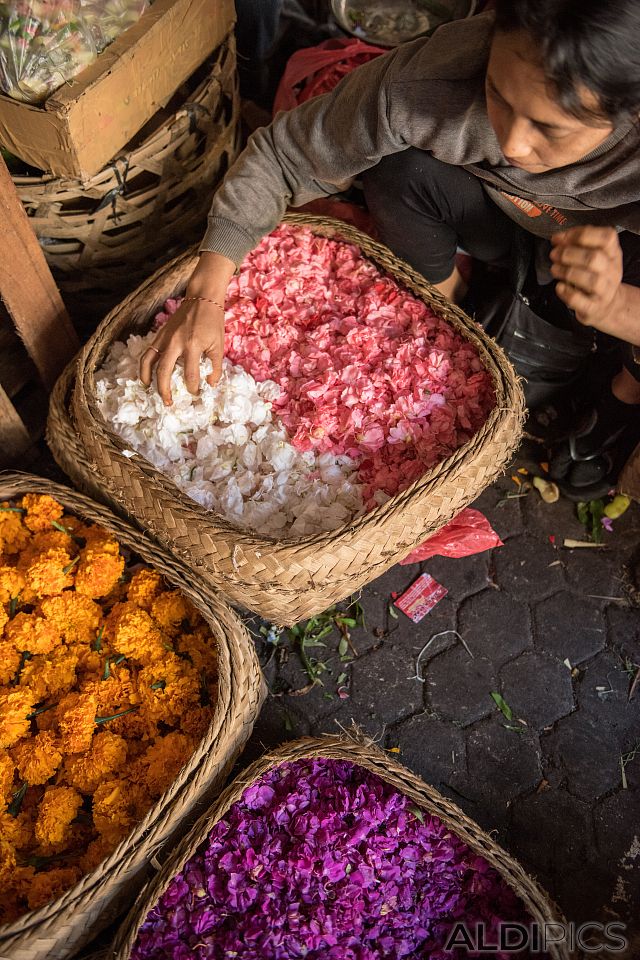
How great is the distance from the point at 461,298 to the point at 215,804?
197cm

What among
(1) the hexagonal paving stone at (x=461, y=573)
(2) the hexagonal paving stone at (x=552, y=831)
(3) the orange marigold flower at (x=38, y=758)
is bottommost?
(2) the hexagonal paving stone at (x=552, y=831)

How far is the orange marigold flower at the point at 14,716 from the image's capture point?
69.4 inches

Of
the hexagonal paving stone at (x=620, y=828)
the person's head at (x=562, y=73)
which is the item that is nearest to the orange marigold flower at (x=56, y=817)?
the hexagonal paving stone at (x=620, y=828)

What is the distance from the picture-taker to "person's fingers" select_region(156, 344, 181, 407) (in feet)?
6.32

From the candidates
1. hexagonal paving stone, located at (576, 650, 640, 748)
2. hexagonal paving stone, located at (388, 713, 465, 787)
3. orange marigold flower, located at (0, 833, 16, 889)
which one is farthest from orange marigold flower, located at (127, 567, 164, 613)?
hexagonal paving stone, located at (576, 650, 640, 748)

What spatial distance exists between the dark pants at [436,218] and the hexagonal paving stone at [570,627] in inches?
30.8

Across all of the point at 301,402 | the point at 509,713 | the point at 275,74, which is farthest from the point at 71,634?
the point at 275,74

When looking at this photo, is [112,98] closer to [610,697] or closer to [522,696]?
[522,696]

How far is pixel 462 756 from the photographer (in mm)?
2162

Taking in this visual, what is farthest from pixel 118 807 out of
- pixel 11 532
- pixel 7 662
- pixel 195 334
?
pixel 195 334

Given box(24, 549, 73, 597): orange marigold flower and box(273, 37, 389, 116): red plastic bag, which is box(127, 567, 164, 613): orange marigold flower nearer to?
box(24, 549, 73, 597): orange marigold flower

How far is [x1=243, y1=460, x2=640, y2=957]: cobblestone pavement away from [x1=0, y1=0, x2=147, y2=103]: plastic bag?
1786 millimetres

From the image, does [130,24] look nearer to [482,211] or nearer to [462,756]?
[482,211]

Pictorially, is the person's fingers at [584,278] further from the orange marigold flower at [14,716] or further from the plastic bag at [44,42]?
the orange marigold flower at [14,716]
